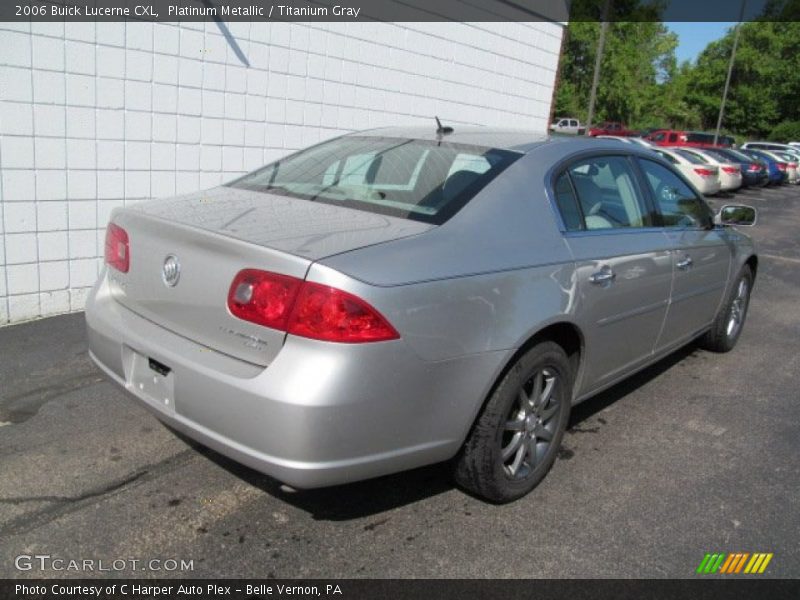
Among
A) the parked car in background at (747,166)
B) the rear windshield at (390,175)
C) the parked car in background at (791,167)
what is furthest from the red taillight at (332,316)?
the parked car in background at (791,167)

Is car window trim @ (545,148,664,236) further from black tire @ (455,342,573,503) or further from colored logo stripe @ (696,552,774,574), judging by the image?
colored logo stripe @ (696,552,774,574)

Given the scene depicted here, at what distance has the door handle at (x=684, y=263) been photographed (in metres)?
3.97

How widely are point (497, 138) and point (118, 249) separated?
1.86 meters

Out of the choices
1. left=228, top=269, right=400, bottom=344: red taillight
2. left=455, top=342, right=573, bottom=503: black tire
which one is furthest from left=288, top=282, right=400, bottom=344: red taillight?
left=455, top=342, right=573, bottom=503: black tire

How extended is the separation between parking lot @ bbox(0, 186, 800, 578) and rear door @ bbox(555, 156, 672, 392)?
51cm

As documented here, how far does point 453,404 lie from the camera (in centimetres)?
253

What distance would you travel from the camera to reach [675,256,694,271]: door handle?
13.0 feet

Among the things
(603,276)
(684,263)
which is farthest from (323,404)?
(684,263)

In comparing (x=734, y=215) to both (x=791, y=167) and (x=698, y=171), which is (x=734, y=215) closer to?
(x=698, y=171)

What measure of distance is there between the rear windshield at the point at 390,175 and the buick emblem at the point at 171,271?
67cm

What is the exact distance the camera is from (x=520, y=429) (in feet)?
9.66

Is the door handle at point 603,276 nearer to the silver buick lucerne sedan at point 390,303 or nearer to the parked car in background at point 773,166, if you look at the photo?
the silver buick lucerne sedan at point 390,303

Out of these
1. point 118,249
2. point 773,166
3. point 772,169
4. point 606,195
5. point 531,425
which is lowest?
point 531,425
